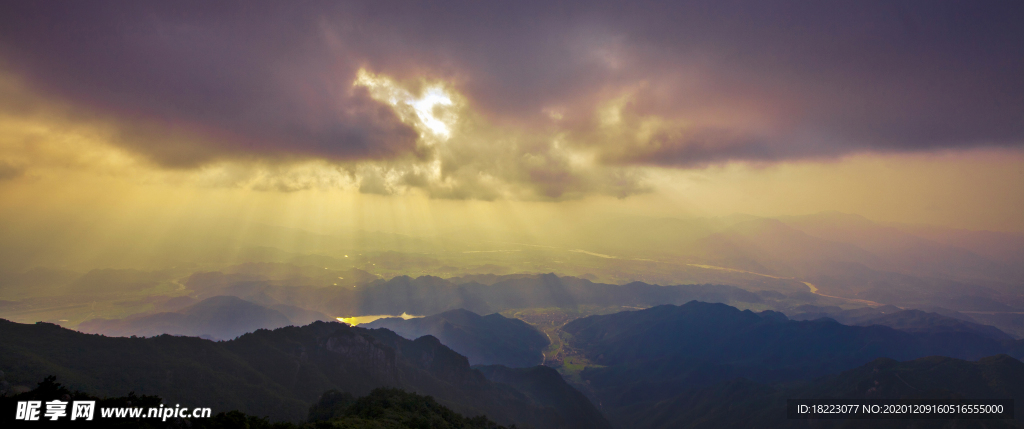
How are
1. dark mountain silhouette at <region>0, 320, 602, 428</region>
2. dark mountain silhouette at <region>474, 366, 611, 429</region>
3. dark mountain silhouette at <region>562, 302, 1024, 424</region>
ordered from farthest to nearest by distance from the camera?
dark mountain silhouette at <region>562, 302, 1024, 424</region>
dark mountain silhouette at <region>474, 366, 611, 429</region>
dark mountain silhouette at <region>0, 320, 602, 428</region>

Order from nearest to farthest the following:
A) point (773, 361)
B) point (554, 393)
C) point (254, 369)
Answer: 1. point (254, 369)
2. point (554, 393)
3. point (773, 361)

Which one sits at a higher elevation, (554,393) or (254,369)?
(254,369)

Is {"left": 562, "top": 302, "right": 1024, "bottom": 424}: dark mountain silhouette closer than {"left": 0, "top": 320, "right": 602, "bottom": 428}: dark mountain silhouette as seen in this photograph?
No

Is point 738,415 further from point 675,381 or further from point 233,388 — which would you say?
point 233,388

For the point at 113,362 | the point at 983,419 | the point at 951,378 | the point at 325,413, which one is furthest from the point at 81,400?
the point at 951,378

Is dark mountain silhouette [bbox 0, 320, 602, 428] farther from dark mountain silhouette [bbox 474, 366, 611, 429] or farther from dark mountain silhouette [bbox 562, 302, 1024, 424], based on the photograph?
dark mountain silhouette [bbox 562, 302, 1024, 424]

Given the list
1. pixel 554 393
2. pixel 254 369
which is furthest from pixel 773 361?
pixel 254 369

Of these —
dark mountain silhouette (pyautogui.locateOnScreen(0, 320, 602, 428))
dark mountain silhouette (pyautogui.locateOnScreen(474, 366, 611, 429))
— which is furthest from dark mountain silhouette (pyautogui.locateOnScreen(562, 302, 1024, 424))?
dark mountain silhouette (pyautogui.locateOnScreen(0, 320, 602, 428))

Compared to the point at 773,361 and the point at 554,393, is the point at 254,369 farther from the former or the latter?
the point at 773,361
